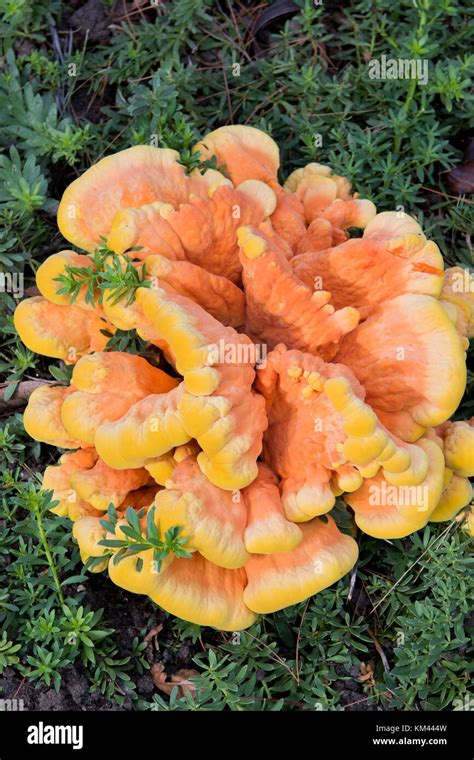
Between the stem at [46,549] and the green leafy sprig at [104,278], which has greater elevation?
the green leafy sprig at [104,278]

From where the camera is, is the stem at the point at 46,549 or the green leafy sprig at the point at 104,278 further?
the stem at the point at 46,549

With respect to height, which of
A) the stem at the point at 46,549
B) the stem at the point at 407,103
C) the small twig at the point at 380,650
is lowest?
the small twig at the point at 380,650

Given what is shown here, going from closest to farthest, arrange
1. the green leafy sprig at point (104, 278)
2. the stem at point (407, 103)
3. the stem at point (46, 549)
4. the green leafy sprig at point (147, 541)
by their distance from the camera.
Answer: the green leafy sprig at point (147, 541), the green leafy sprig at point (104, 278), the stem at point (46, 549), the stem at point (407, 103)

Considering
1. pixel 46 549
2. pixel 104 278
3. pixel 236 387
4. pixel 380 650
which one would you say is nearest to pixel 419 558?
pixel 380 650

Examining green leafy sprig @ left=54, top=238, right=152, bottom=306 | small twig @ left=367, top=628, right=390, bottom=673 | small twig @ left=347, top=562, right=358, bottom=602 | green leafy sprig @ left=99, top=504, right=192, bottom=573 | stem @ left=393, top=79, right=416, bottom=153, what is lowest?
small twig @ left=367, top=628, right=390, bottom=673

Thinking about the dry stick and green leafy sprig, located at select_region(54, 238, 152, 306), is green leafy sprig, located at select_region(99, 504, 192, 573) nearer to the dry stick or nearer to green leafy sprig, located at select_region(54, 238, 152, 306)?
green leafy sprig, located at select_region(54, 238, 152, 306)

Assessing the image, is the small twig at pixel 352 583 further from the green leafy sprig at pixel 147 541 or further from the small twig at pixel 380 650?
the green leafy sprig at pixel 147 541

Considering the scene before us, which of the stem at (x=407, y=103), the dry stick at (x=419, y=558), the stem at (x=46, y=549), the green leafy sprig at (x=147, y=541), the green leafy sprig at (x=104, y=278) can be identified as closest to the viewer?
the green leafy sprig at (x=147, y=541)

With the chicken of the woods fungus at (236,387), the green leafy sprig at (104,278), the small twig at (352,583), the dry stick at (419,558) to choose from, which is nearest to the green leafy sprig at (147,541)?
the chicken of the woods fungus at (236,387)

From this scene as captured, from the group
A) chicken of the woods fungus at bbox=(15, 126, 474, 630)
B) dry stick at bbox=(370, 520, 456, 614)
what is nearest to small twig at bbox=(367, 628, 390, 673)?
dry stick at bbox=(370, 520, 456, 614)

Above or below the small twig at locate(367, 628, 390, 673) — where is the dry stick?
above
